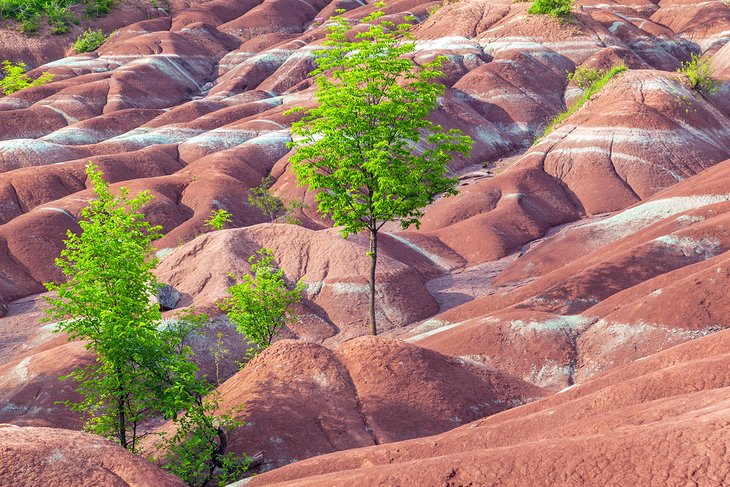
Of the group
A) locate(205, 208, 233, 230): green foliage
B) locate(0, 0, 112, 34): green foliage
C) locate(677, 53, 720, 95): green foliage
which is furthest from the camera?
locate(0, 0, 112, 34): green foliage

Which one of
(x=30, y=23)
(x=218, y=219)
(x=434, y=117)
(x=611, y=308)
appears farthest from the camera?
(x=30, y=23)

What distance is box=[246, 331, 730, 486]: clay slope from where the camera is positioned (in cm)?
651

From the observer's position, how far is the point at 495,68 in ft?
177

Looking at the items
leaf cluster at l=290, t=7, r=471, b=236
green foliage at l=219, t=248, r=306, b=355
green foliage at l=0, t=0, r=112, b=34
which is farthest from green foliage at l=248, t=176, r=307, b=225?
green foliage at l=0, t=0, r=112, b=34

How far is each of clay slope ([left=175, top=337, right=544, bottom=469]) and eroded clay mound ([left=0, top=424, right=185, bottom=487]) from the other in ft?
14.7

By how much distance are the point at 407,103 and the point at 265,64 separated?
50.2 meters

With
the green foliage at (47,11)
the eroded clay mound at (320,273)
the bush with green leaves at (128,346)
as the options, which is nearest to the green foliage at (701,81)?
the eroded clay mound at (320,273)

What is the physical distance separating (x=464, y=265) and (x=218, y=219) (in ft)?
38.6

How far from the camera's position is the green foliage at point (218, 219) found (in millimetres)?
34594

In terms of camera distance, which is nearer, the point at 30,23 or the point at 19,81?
the point at 19,81

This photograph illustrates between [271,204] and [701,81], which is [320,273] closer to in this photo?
[271,204]

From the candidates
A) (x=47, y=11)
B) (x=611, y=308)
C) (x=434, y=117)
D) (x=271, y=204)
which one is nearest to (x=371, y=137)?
(x=611, y=308)

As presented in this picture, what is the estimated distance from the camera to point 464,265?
32.6m

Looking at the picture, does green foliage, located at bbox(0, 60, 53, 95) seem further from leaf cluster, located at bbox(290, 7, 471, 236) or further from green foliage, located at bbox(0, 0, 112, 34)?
leaf cluster, located at bbox(290, 7, 471, 236)
